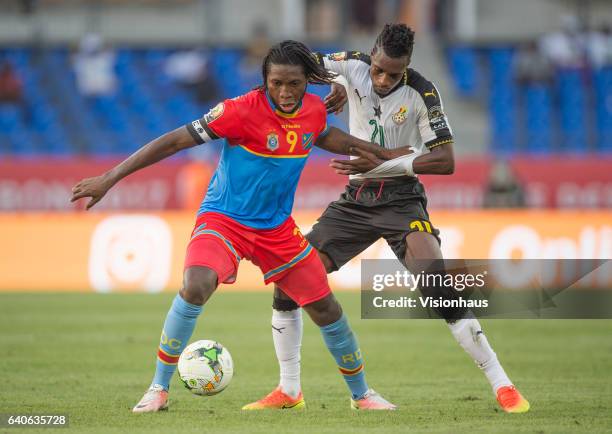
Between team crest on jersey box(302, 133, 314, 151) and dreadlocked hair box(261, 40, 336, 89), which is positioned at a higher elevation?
dreadlocked hair box(261, 40, 336, 89)

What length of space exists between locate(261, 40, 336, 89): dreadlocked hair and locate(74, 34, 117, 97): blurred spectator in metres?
17.6

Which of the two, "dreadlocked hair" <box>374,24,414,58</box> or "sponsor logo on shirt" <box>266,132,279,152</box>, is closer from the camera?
"sponsor logo on shirt" <box>266,132,279,152</box>

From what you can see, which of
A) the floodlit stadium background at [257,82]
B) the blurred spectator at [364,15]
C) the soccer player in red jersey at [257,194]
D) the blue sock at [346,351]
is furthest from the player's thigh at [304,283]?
the blurred spectator at [364,15]

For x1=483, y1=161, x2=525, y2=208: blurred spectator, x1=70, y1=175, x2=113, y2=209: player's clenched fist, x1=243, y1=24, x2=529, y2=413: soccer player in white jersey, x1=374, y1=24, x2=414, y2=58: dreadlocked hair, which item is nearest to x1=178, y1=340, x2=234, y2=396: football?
x1=243, y1=24, x2=529, y2=413: soccer player in white jersey

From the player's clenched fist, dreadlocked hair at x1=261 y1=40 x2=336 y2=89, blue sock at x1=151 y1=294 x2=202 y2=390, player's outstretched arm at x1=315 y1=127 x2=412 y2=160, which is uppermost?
Result: dreadlocked hair at x1=261 y1=40 x2=336 y2=89

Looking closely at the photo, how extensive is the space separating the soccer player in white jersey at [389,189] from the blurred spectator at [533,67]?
17.0 metres

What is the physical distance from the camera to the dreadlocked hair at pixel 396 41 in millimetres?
7766

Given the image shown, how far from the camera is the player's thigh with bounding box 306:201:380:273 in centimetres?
830

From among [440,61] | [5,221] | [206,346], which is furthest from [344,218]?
[440,61]

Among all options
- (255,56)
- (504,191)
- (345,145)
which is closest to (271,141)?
(345,145)

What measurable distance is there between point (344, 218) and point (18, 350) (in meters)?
4.19

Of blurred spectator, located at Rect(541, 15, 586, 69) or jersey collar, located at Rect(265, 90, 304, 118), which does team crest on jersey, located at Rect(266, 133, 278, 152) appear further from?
blurred spectator, located at Rect(541, 15, 586, 69)

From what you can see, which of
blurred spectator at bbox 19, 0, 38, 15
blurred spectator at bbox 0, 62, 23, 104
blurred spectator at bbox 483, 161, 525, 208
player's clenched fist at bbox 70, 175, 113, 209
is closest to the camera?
player's clenched fist at bbox 70, 175, 113, 209

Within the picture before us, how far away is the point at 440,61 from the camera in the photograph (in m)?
26.4
